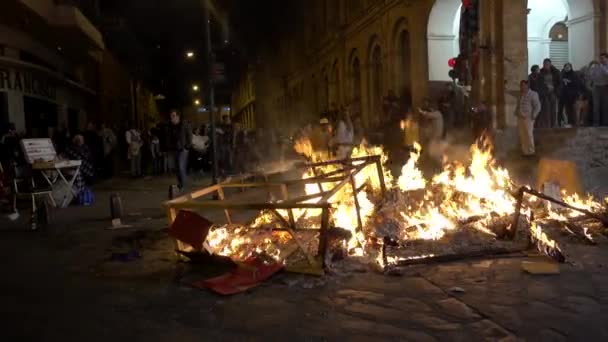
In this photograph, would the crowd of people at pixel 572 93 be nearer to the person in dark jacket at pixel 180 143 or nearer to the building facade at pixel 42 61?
the person in dark jacket at pixel 180 143

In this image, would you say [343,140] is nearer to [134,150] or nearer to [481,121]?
[481,121]

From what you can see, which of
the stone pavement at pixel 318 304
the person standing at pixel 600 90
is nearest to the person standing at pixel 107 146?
the stone pavement at pixel 318 304

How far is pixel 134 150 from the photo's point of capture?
1983 cm

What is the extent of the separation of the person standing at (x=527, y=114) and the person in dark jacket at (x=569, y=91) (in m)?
1.57

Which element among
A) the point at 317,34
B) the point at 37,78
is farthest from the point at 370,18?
the point at 37,78

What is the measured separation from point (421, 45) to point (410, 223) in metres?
12.7

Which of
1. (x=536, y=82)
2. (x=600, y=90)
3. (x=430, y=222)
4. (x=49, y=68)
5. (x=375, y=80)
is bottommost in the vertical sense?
(x=430, y=222)

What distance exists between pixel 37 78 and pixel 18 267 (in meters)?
15.1

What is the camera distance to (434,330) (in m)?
4.03

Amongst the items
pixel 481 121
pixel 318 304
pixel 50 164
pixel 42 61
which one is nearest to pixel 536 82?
pixel 481 121

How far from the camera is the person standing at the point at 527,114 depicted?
40.0 feet

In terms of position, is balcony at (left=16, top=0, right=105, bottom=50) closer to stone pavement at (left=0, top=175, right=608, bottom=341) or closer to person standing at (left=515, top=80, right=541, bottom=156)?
stone pavement at (left=0, top=175, right=608, bottom=341)

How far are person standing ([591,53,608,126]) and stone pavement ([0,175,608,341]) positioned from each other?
24.4ft

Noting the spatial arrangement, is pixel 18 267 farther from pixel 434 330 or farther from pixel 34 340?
pixel 434 330
